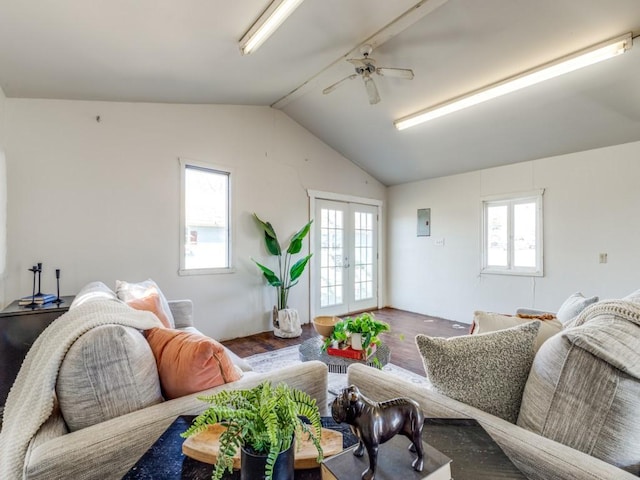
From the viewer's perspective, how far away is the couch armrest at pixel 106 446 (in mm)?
895

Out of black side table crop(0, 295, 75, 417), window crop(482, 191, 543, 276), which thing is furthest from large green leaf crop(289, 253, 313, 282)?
window crop(482, 191, 543, 276)

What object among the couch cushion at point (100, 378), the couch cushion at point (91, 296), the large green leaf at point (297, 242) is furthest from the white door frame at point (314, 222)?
the couch cushion at point (100, 378)

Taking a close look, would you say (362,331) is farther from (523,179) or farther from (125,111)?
(523,179)

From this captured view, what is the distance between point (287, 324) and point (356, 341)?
85.9 inches

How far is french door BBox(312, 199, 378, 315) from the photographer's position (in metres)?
→ 5.27

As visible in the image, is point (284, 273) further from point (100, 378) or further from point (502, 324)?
point (100, 378)

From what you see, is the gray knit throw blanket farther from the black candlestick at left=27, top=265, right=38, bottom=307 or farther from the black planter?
the black candlestick at left=27, top=265, right=38, bottom=307

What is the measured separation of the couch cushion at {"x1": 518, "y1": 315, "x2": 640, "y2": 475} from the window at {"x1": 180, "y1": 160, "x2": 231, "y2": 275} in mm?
3684

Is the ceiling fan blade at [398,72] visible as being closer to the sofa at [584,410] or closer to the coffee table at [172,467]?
the sofa at [584,410]

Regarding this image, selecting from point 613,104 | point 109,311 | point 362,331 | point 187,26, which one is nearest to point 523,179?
point 613,104

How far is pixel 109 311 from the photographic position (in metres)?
1.23

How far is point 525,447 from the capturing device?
90cm

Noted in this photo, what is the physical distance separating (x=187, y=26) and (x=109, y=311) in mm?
2035

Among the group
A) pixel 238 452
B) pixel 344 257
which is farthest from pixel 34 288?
pixel 344 257
